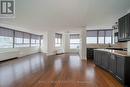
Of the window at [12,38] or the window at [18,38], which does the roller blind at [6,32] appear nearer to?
the window at [12,38]

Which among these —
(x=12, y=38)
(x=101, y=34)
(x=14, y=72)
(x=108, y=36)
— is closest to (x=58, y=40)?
(x=101, y=34)

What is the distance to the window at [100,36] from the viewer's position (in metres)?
9.64

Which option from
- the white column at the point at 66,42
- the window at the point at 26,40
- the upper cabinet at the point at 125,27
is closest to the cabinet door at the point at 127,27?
the upper cabinet at the point at 125,27

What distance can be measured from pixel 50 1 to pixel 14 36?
21.3ft

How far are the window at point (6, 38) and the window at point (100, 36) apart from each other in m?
7.32

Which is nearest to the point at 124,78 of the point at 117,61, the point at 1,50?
the point at 117,61

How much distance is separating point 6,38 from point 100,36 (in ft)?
27.6

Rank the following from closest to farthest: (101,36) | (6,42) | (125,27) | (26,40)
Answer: (125,27) < (6,42) < (101,36) < (26,40)

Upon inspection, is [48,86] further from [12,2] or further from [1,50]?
[1,50]

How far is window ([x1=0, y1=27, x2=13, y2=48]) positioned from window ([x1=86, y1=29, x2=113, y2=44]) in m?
7.32

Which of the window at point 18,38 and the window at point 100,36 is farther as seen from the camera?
the window at point 100,36

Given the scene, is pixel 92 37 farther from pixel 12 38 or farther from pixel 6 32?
pixel 6 32

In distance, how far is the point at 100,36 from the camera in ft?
32.5

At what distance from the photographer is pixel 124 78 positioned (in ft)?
9.26
